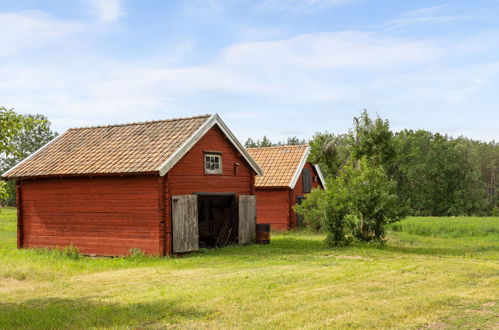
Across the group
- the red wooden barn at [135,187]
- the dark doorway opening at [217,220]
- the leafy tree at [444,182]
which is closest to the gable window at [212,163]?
the red wooden barn at [135,187]

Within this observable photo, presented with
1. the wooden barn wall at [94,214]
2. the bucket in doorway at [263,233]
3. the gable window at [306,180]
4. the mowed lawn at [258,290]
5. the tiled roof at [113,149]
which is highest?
the tiled roof at [113,149]

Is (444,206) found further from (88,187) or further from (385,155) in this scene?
(88,187)

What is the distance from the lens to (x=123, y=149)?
23.0 meters

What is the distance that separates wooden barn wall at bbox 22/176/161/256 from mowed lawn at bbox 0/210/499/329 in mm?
1432

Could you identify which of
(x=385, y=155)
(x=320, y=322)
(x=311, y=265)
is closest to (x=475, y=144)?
(x=385, y=155)

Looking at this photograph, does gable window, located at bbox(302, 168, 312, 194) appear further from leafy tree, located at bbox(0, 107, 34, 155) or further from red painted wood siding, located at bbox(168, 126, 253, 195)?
leafy tree, located at bbox(0, 107, 34, 155)

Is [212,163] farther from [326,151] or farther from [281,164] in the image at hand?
[326,151]

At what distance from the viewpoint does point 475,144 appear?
94750mm

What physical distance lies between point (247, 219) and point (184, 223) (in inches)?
178

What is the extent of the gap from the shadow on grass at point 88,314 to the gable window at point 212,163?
12103 millimetres

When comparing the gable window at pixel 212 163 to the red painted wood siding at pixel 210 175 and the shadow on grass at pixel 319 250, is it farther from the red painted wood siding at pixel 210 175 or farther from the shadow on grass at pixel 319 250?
the shadow on grass at pixel 319 250

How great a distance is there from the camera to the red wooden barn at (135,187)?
20.9 meters

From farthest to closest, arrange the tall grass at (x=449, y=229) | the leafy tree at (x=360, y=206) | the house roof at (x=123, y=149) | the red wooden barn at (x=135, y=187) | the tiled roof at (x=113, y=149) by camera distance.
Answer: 1. the tall grass at (x=449, y=229)
2. the leafy tree at (x=360, y=206)
3. the tiled roof at (x=113, y=149)
4. the house roof at (x=123, y=149)
5. the red wooden barn at (x=135, y=187)

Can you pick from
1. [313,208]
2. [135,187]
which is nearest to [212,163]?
[135,187]
